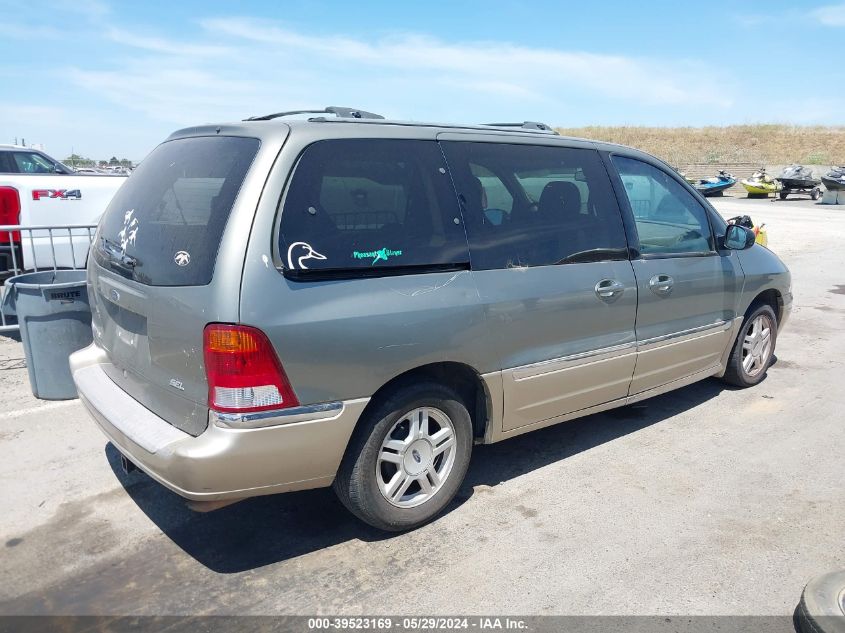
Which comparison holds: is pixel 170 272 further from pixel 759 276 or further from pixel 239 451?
pixel 759 276

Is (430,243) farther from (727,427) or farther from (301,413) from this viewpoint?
(727,427)

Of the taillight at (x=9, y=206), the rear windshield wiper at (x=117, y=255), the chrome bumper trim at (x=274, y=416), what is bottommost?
the chrome bumper trim at (x=274, y=416)

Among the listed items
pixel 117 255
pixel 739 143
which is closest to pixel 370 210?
pixel 117 255

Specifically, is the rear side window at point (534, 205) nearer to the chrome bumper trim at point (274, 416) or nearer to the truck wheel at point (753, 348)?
the chrome bumper trim at point (274, 416)

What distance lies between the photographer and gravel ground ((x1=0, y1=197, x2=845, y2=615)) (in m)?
2.96

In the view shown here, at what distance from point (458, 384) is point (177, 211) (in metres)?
1.63

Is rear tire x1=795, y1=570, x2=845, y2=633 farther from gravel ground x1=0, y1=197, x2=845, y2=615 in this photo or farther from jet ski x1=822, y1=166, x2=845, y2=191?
jet ski x1=822, y1=166, x2=845, y2=191

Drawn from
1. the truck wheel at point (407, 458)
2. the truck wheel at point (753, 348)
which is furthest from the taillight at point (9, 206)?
the truck wheel at point (753, 348)

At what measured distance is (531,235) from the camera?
12.5ft

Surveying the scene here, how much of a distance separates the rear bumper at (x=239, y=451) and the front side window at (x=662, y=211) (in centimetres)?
243

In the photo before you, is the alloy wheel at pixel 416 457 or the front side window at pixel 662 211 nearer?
the alloy wheel at pixel 416 457

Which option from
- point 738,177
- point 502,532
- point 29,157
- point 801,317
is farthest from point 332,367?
point 738,177

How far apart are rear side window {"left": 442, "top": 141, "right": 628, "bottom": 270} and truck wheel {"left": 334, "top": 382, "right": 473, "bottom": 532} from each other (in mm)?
765

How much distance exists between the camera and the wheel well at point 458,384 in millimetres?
3234
